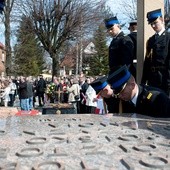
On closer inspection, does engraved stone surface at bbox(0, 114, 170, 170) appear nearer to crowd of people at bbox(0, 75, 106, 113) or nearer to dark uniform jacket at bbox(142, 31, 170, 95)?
dark uniform jacket at bbox(142, 31, 170, 95)

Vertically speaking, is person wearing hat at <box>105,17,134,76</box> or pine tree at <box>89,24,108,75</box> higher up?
pine tree at <box>89,24,108,75</box>

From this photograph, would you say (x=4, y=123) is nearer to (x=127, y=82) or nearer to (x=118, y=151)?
(x=127, y=82)

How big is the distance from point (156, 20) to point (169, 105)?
1.42 m

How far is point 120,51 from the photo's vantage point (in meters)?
5.89

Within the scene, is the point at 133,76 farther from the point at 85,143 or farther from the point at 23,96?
the point at 23,96

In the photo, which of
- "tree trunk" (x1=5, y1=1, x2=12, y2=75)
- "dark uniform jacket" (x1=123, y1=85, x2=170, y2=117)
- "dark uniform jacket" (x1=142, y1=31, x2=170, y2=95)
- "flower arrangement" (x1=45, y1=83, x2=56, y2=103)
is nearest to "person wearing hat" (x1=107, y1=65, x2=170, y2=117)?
"dark uniform jacket" (x1=123, y1=85, x2=170, y2=117)

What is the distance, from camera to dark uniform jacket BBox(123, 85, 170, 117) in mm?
4242

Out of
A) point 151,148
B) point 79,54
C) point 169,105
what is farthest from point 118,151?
point 79,54

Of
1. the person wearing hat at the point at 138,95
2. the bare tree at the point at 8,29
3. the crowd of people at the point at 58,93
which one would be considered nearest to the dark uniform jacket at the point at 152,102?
the person wearing hat at the point at 138,95

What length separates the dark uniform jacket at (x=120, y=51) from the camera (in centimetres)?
588

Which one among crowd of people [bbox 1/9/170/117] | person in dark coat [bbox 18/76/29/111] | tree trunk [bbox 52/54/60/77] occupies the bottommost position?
person in dark coat [bbox 18/76/29/111]

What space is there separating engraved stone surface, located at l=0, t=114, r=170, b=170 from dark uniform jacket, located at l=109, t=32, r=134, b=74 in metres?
1.61

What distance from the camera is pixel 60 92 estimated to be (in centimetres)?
1792

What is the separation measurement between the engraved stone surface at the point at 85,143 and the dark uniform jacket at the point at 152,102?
12 centimetres
